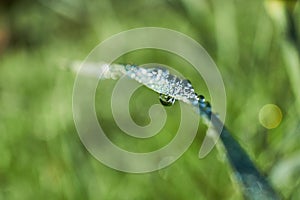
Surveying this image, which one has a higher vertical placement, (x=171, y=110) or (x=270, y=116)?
(x=270, y=116)

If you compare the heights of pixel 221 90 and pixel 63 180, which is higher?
pixel 221 90

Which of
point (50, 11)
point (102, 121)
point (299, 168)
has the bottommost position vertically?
point (50, 11)

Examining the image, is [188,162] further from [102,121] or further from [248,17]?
[248,17]

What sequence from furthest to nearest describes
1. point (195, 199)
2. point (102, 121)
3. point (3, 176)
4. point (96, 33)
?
1. point (96, 33)
2. point (102, 121)
3. point (3, 176)
4. point (195, 199)

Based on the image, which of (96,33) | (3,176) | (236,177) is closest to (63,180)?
(3,176)

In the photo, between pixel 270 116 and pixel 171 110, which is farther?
pixel 171 110
